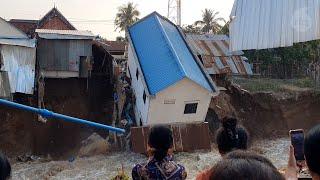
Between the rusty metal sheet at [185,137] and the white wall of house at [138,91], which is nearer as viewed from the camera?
the rusty metal sheet at [185,137]

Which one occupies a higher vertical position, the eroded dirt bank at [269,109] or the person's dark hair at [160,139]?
the person's dark hair at [160,139]

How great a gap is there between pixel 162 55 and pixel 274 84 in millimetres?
6333

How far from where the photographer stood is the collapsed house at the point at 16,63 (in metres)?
19.5

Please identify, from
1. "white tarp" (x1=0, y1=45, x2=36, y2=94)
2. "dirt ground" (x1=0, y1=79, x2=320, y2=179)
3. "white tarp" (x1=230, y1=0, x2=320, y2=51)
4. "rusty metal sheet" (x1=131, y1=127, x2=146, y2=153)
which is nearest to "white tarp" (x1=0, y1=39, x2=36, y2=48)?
"white tarp" (x1=0, y1=45, x2=36, y2=94)

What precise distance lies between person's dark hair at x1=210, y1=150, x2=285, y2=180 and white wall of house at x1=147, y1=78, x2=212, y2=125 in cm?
1670

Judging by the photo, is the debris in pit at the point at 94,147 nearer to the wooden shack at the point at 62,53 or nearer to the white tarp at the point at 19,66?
the wooden shack at the point at 62,53

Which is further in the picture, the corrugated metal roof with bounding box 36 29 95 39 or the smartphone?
the corrugated metal roof with bounding box 36 29 95 39

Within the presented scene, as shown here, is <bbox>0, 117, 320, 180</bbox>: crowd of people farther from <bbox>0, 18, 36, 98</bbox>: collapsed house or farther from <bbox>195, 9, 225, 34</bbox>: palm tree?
<bbox>195, 9, 225, 34</bbox>: palm tree

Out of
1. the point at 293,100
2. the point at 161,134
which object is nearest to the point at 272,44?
the point at 161,134

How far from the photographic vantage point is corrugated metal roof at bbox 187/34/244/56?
74.1ft

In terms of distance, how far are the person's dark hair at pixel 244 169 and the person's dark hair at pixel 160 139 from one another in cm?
173

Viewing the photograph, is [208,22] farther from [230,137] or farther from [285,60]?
[230,137]

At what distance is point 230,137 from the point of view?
11.9ft

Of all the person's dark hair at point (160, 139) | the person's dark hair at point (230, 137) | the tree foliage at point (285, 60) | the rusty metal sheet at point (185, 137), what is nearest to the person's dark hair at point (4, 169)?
the person's dark hair at point (160, 139)
